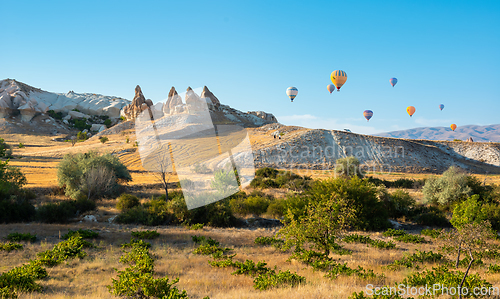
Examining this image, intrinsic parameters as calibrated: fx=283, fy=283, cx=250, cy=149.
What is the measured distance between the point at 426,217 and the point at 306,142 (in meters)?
35.9

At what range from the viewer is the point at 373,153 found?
4981 centimetres

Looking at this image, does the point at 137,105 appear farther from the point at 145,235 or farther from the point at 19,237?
the point at 145,235

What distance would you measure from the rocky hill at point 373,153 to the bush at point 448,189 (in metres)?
24.2

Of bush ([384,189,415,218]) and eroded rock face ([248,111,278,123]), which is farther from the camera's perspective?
eroded rock face ([248,111,278,123])

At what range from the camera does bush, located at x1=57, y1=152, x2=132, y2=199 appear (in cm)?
1875

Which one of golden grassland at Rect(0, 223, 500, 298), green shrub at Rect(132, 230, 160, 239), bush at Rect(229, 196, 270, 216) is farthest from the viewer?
bush at Rect(229, 196, 270, 216)

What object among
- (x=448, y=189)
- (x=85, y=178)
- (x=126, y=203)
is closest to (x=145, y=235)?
(x=126, y=203)

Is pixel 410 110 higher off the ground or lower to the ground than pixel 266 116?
lower

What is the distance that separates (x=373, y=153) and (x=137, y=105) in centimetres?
7147

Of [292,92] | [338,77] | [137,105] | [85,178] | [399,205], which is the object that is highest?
[137,105]

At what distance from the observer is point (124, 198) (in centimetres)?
1712

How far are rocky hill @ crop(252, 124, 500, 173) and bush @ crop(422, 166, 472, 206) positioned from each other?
2416 centimetres

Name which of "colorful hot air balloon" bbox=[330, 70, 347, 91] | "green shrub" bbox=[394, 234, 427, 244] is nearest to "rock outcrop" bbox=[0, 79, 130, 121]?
"colorful hot air balloon" bbox=[330, 70, 347, 91]

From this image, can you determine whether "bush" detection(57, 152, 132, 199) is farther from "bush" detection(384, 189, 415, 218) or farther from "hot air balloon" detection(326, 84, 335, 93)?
"hot air balloon" detection(326, 84, 335, 93)
